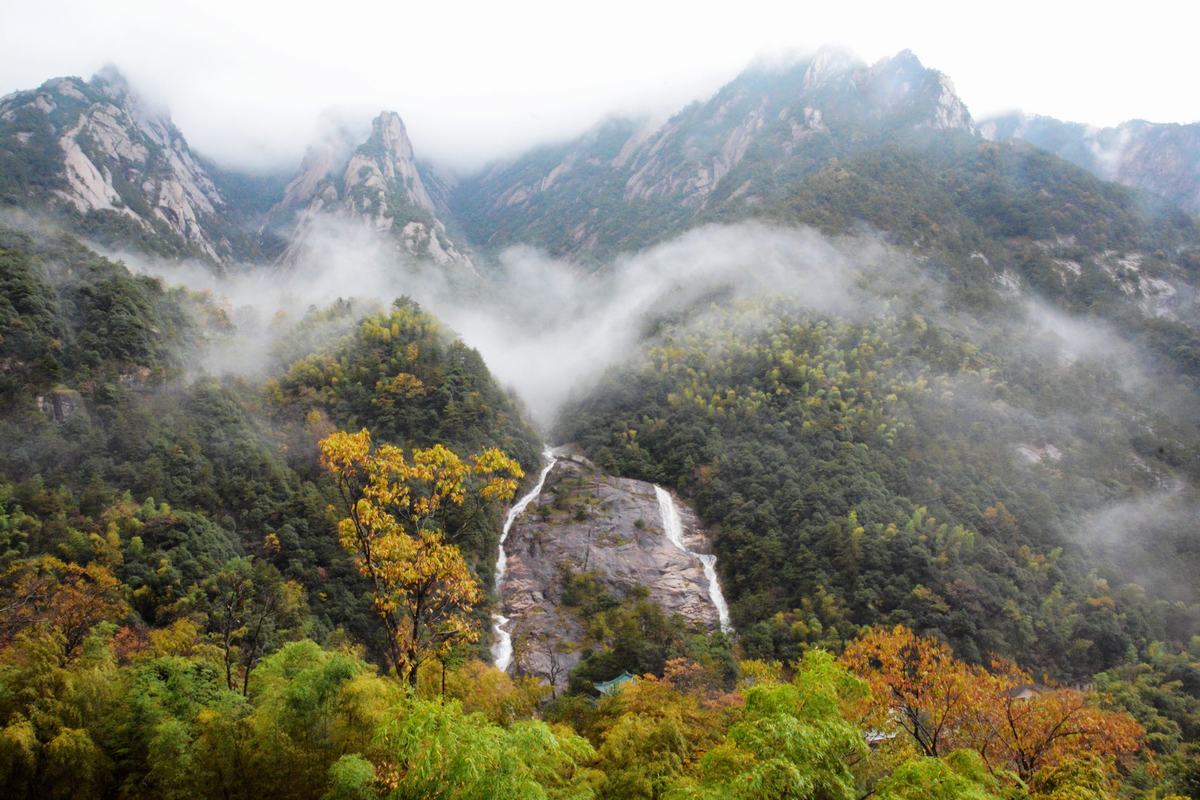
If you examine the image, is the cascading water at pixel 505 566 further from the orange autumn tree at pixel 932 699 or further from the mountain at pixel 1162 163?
the mountain at pixel 1162 163

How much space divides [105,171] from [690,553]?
136m

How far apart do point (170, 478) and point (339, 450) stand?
5122 centimetres

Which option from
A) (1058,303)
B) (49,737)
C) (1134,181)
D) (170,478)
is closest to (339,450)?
(49,737)

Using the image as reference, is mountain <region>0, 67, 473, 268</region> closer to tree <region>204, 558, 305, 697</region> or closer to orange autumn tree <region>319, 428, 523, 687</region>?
tree <region>204, 558, 305, 697</region>

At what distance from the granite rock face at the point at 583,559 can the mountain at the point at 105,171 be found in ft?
306

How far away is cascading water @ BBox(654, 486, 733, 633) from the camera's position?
213ft

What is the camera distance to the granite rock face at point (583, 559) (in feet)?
192

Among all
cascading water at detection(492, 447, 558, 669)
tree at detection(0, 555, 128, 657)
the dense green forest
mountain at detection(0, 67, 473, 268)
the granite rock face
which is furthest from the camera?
mountain at detection(0, 67, 473, 268)

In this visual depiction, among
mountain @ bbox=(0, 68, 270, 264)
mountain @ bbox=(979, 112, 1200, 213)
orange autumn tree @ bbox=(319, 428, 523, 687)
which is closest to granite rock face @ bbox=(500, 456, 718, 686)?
orange autumn tree @ bbox=(319, 428, 523, 687)

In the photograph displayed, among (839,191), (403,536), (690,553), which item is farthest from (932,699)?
(839,191)

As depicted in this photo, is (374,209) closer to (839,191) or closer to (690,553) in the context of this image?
(839,191)

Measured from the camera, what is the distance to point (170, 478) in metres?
53.9

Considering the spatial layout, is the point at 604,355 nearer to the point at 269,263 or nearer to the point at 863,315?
the point at 863,315

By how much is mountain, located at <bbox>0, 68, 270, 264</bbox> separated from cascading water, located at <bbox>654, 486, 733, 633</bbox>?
105 m
